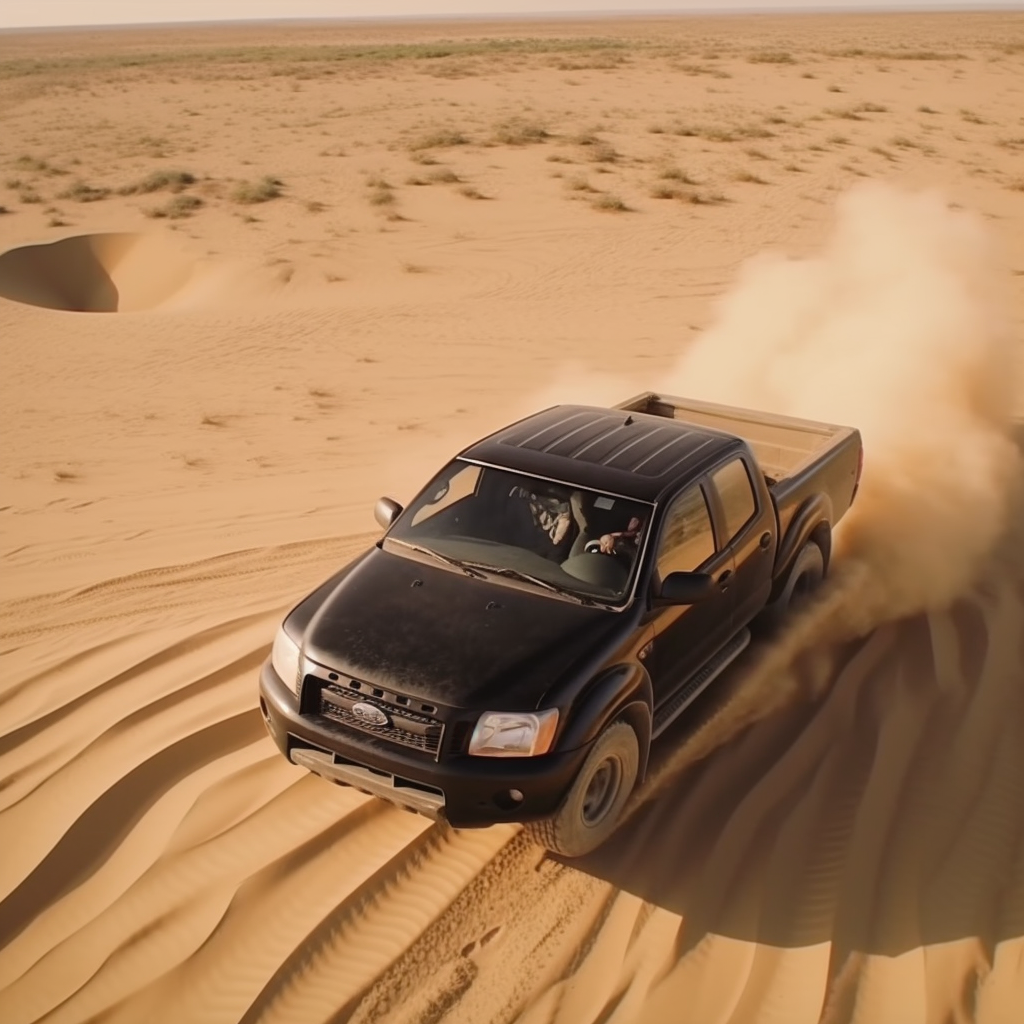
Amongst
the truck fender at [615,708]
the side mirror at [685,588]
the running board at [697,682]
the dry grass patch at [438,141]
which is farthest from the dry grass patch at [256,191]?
the truck fender at [615,708]

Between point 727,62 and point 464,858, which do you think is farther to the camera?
point 727,62

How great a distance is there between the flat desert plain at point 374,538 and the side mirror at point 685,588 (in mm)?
930

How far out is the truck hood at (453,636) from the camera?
4383 millimetres

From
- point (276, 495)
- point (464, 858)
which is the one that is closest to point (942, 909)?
point (464, 858)

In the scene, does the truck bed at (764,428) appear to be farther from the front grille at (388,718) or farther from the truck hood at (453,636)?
the front grille at (388,718)

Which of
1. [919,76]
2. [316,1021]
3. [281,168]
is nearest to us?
[316,1021]

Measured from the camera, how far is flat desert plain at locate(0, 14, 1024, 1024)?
4.20m

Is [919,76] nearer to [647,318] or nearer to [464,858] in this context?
[647,318]

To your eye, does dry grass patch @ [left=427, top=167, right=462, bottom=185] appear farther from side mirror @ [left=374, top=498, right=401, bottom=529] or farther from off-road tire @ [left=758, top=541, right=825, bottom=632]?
side mirror @ [left=374, top=498, right=401, bottom=529]

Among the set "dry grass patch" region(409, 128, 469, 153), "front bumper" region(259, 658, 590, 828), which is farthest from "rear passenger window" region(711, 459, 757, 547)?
"dry grass patch" region(409, 128, 469, 153)

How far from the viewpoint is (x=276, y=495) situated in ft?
29.9

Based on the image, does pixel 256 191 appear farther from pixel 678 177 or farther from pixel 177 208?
pixel 678 177

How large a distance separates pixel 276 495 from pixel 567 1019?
591 cm

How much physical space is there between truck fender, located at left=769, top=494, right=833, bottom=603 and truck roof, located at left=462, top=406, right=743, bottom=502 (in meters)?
0.74
